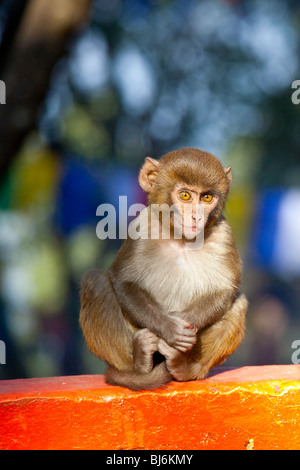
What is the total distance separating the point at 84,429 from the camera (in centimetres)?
285

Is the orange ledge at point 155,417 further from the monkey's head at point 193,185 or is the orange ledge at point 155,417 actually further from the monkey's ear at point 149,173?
the monkey's ear at point 149,173

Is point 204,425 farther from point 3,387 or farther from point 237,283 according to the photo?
point 3,387

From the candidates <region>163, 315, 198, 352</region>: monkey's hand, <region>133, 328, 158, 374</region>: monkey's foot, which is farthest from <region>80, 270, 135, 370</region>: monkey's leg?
<region>163, 315, 198, 352</region>: monkey's hand

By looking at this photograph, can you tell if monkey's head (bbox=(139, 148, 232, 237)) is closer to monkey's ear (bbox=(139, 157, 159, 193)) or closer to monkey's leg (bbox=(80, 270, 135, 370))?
monkey's ear (bbox=(139, 157, 159, 193))

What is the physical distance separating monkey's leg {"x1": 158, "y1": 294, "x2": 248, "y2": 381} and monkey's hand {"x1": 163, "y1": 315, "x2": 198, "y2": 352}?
15 centimetres

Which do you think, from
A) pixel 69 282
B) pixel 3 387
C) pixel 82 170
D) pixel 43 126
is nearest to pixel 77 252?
pixel 69 282

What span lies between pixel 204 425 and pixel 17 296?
650 centimetres

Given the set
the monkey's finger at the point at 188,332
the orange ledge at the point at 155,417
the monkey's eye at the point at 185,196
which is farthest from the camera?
the monkey's eye at the point at 185,196

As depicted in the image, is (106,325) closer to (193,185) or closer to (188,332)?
(188,332)

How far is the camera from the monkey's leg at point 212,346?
10.3 ft

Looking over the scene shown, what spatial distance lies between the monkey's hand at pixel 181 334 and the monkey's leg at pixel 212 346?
146 mm

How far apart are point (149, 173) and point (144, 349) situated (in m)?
0.89

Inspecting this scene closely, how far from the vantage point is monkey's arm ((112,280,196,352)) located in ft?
9.71

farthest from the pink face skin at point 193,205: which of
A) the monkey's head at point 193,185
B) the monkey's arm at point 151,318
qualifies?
the monkey's arm at point 151,318
